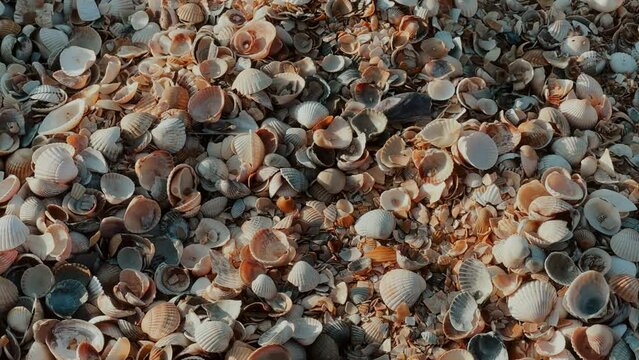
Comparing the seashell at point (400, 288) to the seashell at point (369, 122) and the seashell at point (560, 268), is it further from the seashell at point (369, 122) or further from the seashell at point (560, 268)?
the seashell at point (369, 122)

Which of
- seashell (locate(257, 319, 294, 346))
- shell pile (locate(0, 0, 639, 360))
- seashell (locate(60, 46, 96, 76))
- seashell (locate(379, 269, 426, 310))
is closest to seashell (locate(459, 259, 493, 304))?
shell pile (locate(0, 0, 639, 360))

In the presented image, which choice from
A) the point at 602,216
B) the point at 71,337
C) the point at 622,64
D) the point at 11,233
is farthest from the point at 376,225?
the point at 622,64

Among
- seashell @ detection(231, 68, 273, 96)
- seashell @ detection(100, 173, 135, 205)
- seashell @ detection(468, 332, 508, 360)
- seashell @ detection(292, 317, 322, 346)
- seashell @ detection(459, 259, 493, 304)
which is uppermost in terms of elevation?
seashell @ detection(231, 68, 273, 96)

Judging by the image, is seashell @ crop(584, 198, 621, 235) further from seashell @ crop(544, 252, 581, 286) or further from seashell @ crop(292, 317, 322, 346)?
seashell @ crop(292, 317, 322, 346)

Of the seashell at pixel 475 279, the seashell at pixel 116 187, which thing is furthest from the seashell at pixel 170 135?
the seashell at pixel 475 279

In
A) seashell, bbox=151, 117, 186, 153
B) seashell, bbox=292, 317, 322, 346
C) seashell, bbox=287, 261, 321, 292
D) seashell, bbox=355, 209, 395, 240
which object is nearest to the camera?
seashell, bbox=292, 317, 322, 346

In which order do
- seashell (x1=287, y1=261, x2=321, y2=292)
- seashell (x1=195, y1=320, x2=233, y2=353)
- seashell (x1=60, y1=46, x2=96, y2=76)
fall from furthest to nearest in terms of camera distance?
1. seashell (x1=60, y1=46, x2=96, y2=76)
2. seashell (x1=287, y1=261, x2=321, y2=292)
3. seashell (x1=195, y1=320, x2=233, y2=353)

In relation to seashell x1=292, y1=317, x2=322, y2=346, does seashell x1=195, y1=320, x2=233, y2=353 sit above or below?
above

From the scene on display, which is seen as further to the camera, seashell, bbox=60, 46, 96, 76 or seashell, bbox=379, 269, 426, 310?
seashell, bbox=60, 46, 96, 76

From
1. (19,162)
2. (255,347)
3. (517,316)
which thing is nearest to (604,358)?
(517,316)
